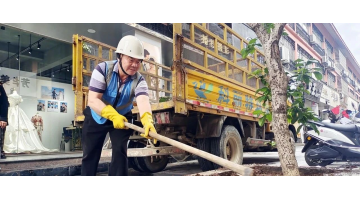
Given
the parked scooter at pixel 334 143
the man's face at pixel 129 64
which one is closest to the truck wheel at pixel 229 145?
the parked scooter at pixel 334 143

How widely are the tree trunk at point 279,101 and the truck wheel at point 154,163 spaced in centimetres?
165

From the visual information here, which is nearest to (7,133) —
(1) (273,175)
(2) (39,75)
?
(2) (39,75)

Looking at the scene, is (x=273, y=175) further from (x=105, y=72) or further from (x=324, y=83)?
(x=105, y=72)

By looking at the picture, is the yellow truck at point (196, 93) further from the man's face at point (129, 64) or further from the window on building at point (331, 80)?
the window on building at point (331, 80)

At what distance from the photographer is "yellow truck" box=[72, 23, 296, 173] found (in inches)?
140

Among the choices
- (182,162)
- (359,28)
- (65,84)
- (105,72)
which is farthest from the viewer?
(182,162)

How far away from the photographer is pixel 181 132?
3928mm

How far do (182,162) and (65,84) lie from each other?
200 cm

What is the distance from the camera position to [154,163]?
445cm

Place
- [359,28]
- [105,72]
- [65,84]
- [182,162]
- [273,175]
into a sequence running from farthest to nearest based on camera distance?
[182,162], [65,84], [359,28], [273,175], [105,72]

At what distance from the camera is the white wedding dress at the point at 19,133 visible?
377 centimetres

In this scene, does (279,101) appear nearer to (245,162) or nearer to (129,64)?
(129,64)

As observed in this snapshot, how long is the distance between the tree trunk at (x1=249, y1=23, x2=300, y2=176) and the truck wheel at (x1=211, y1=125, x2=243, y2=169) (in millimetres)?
822

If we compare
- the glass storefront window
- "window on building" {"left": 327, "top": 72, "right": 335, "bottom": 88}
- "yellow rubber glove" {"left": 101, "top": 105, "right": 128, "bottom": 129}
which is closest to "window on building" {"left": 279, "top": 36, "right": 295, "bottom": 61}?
"window on building" {"left": 327, "top": 72, "right": 335, "bottom": 88}
